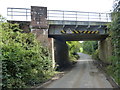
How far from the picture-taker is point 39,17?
12.2 metres

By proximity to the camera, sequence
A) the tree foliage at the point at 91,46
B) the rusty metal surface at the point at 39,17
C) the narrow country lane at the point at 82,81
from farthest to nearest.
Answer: the tree foliage at the point at 91,46 → the rusty metal surface at the point at 39,17 → the narrow country lane at the point at 82,81

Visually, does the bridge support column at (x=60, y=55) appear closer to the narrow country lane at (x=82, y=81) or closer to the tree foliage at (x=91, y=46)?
the narrow country lane at (x=82, y=81)

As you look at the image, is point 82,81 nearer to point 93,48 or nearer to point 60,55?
point 60,55

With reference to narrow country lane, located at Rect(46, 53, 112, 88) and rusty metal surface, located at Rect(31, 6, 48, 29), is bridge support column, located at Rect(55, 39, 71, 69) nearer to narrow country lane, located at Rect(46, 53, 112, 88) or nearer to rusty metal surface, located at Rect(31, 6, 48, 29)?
narrow country lane, located at Rect(46, 53, 112, 88)

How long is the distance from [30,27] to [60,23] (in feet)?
10.8

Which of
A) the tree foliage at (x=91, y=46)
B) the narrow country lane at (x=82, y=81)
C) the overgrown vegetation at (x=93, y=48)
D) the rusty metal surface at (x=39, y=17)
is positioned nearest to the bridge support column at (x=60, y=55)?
the narrow country lane at (x=82, y=81)

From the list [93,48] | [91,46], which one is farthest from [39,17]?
[91,46]

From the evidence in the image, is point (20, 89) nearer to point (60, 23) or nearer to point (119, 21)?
point (119, 21)

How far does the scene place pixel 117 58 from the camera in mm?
6102

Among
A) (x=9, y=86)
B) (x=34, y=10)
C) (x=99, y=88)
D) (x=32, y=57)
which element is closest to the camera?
(x=9, y=86)

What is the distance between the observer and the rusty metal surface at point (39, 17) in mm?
12078

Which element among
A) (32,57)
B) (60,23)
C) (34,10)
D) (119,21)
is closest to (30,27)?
(34,10)

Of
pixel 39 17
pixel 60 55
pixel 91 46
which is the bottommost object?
pixel 60 55

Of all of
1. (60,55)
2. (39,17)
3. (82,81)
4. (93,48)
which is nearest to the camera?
(82,81)
